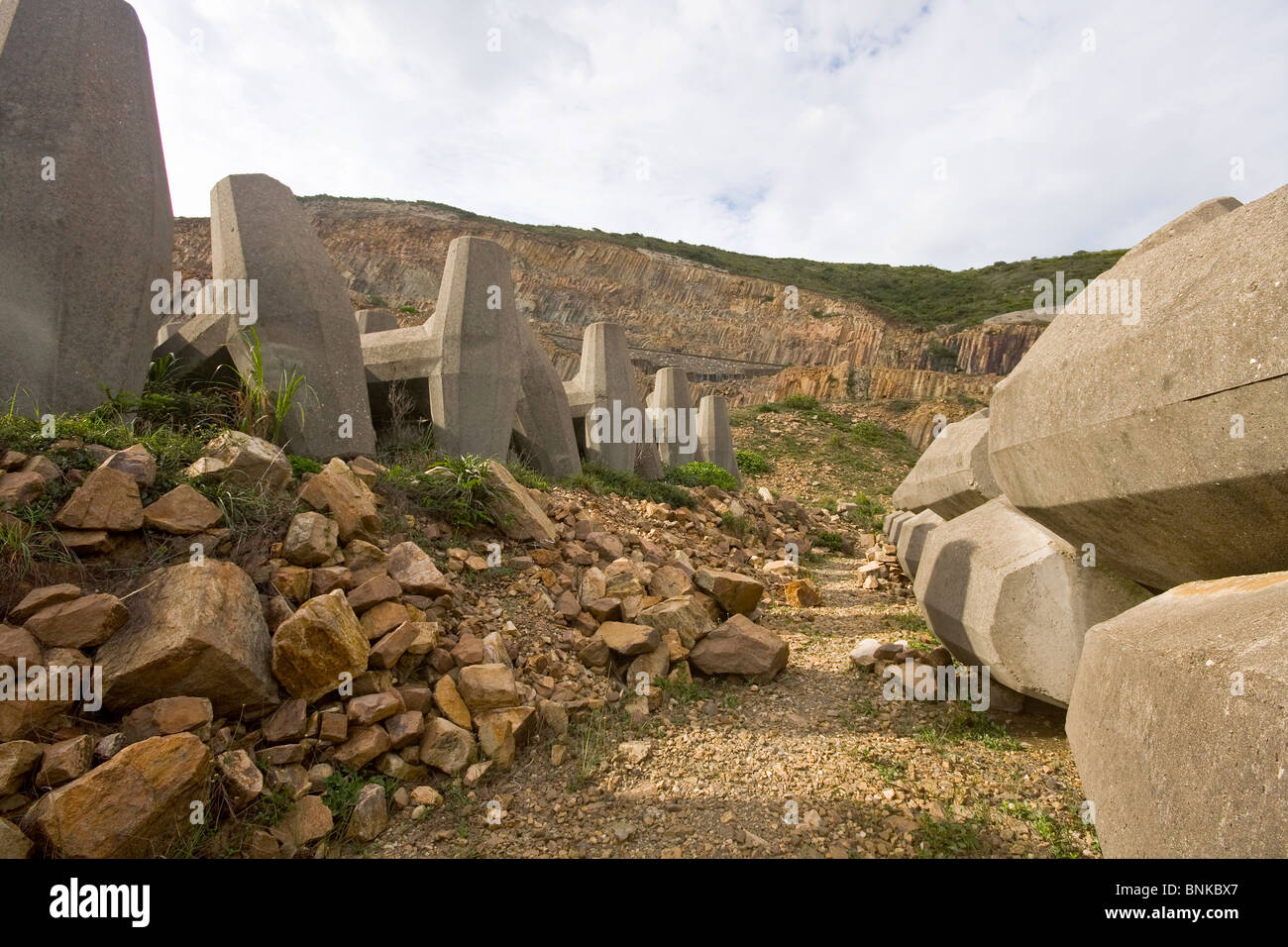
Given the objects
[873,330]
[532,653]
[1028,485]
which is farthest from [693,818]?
[873,330]

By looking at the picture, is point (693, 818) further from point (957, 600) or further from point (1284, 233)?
point (1284, 233)

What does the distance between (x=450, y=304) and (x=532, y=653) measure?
374 centimetres

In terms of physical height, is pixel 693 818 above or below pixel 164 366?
below

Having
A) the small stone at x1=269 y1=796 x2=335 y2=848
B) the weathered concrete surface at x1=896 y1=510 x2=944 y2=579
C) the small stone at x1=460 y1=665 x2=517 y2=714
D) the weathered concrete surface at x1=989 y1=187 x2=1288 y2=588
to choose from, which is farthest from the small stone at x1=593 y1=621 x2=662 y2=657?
the weathered concrete surface at x1=896 y1=510 x2=944 y2=579

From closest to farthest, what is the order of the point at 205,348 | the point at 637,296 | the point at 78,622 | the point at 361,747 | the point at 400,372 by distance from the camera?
1. the point at 78,622
2. the point at 361,747
3. the point at 205,348
4. the point at 400,372
5. the point at 637,296

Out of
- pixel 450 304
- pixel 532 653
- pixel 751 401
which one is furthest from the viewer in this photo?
pixel 751 401

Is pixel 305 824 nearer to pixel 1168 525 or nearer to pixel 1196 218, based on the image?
pixel 1168 525

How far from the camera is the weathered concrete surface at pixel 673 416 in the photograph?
39.7ft

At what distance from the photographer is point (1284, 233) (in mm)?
1626

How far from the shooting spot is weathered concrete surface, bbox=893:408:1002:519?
4.73 metres

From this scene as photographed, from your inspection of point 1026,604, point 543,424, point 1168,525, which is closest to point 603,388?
point 543,424

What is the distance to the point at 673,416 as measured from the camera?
12.1 metres

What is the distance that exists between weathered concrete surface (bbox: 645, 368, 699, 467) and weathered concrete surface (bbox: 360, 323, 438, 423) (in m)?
6.07

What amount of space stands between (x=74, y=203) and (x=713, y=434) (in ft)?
34.5
